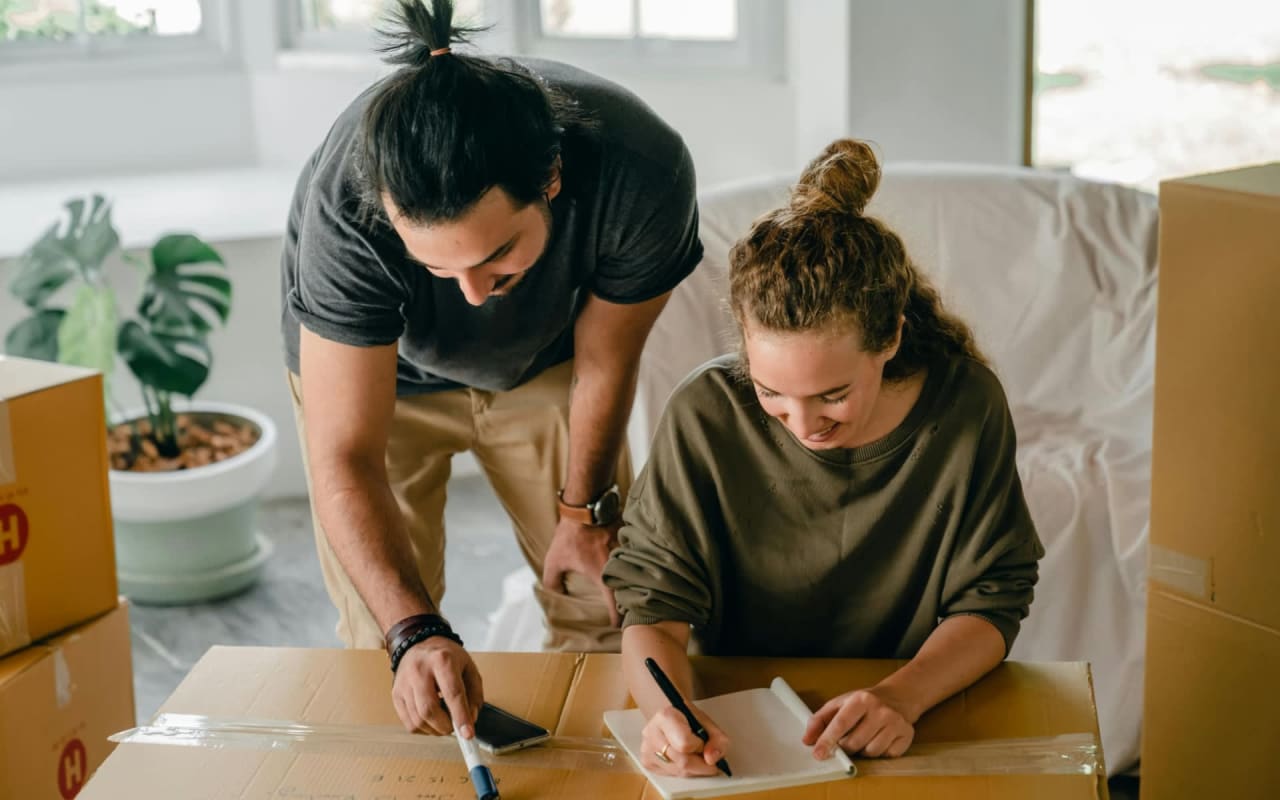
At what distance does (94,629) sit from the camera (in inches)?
64.6

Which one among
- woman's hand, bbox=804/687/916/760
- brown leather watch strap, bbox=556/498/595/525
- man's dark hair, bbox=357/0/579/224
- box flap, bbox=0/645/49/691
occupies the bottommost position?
box flap, bbox=0/645/49/691

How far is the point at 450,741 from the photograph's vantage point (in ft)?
3.99

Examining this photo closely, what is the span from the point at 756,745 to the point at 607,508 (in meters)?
0.57

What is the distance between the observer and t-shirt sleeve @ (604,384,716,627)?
52.9 inches

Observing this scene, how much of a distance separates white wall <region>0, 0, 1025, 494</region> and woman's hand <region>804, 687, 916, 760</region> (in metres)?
1.86

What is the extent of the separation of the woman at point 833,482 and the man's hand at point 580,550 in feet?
0.96

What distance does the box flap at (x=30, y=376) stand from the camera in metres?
1.55

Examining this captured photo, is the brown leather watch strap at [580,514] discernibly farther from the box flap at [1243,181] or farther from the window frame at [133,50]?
the window frame at [133,50]

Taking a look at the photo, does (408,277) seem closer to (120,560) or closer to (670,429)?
(670,429)

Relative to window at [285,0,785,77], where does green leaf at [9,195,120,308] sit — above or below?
below

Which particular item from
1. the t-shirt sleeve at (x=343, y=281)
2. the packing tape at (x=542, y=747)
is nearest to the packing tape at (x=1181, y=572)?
the packing tape at (x=542, y=747)

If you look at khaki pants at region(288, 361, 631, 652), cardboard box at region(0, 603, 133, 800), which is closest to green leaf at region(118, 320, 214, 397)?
khaki pants at region(288, 361, 631, 652)

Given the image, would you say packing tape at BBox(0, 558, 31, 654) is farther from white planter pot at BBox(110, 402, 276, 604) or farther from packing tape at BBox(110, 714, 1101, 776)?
white planter pot at BBox(110, 402, 276, 604)

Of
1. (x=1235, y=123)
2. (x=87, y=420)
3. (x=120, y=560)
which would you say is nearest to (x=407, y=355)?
(x=87, y=420)
